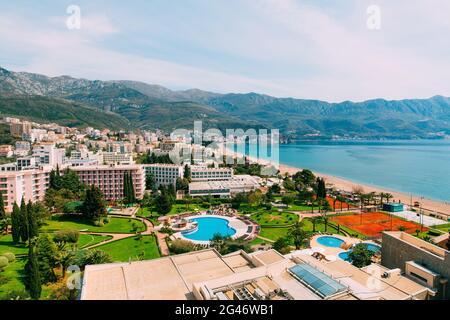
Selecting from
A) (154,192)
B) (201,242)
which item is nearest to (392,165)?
(154,192)

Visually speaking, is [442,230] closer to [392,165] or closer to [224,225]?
[224,225]

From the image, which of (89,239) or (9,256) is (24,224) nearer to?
(9,256)

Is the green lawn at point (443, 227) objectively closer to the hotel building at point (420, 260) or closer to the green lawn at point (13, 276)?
the hotel building at point (420, 260)

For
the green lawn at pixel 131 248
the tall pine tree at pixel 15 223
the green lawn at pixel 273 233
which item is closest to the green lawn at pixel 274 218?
the green lawn at pixel 273 233

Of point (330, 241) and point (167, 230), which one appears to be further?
point (167, 230)

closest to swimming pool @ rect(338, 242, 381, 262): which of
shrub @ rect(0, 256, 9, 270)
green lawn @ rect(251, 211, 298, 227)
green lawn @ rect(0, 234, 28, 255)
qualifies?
green lawn @ rect(251, 211, 298, 227)

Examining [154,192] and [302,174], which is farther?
[302,174]

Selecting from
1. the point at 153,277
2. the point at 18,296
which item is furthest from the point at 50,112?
the point at 153,277
